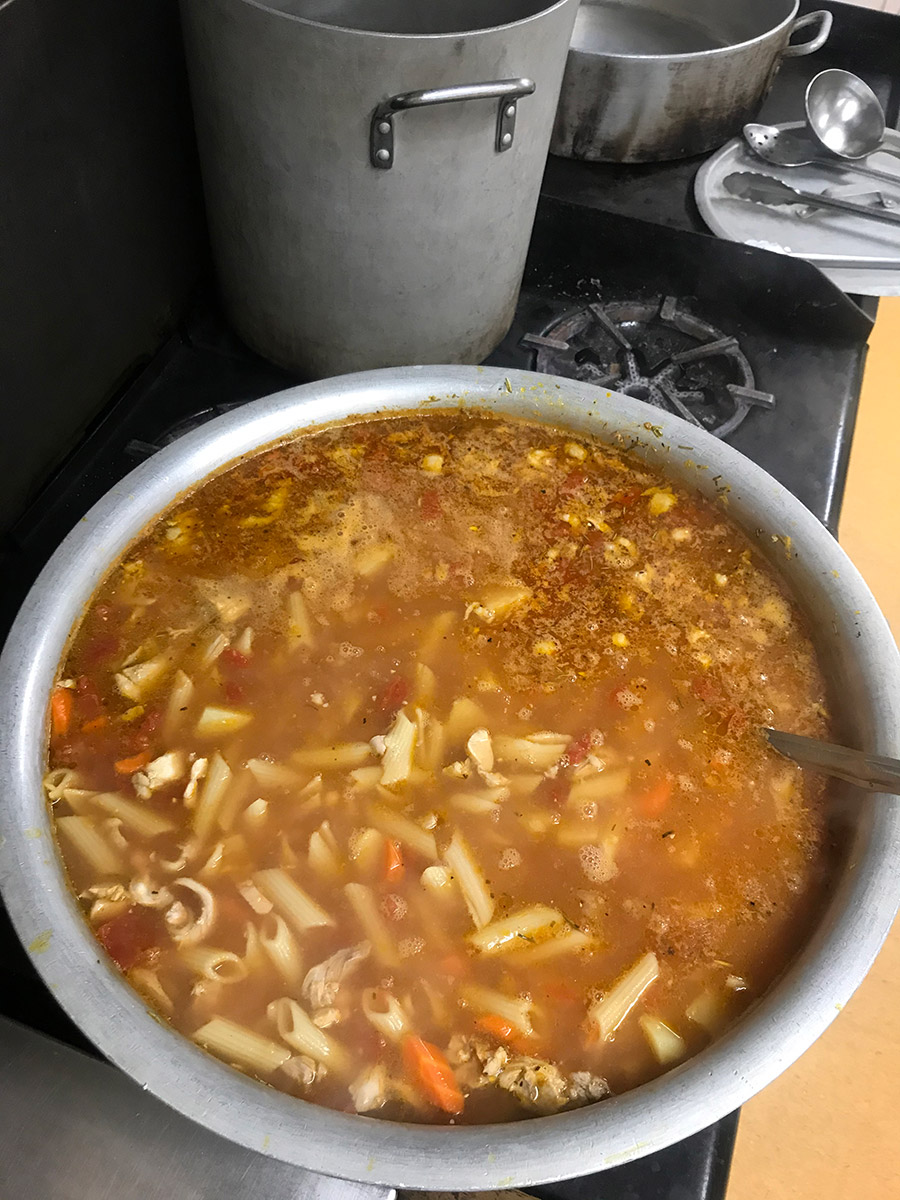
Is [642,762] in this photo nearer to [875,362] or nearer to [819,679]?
[819,679]

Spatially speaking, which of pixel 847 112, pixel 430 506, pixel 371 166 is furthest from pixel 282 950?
pixel 847 112

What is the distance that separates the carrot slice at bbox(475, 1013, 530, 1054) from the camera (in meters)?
1.00

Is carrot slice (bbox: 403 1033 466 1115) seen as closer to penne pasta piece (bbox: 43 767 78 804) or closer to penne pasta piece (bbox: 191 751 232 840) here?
penne pasta piece (bbox: 191 751 232 840)

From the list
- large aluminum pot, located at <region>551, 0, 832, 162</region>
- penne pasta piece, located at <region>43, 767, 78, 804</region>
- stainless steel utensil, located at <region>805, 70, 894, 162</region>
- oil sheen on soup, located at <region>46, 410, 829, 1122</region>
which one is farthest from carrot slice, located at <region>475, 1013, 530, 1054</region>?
stainless steel utensil, located at <region>805, 70, 894, 162</region>

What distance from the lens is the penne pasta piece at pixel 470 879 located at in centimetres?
→ 108

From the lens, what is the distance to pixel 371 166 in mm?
1321

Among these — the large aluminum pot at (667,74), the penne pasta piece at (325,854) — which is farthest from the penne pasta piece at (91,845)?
the large aluminum pot at (667,74)

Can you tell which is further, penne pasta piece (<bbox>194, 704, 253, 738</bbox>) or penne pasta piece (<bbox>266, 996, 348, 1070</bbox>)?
penne pasta piece (<bbox>194, 704, 253, 738</bbox>)

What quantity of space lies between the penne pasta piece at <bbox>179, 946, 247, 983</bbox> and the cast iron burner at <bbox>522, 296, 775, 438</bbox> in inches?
52.3

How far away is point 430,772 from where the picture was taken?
3.87 feet

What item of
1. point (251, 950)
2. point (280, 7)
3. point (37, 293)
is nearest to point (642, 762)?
point (251, 950)

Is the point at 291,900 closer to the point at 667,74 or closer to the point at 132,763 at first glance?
the point at 132,763

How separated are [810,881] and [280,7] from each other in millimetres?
1823

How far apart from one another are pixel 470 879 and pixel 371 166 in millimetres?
1037
